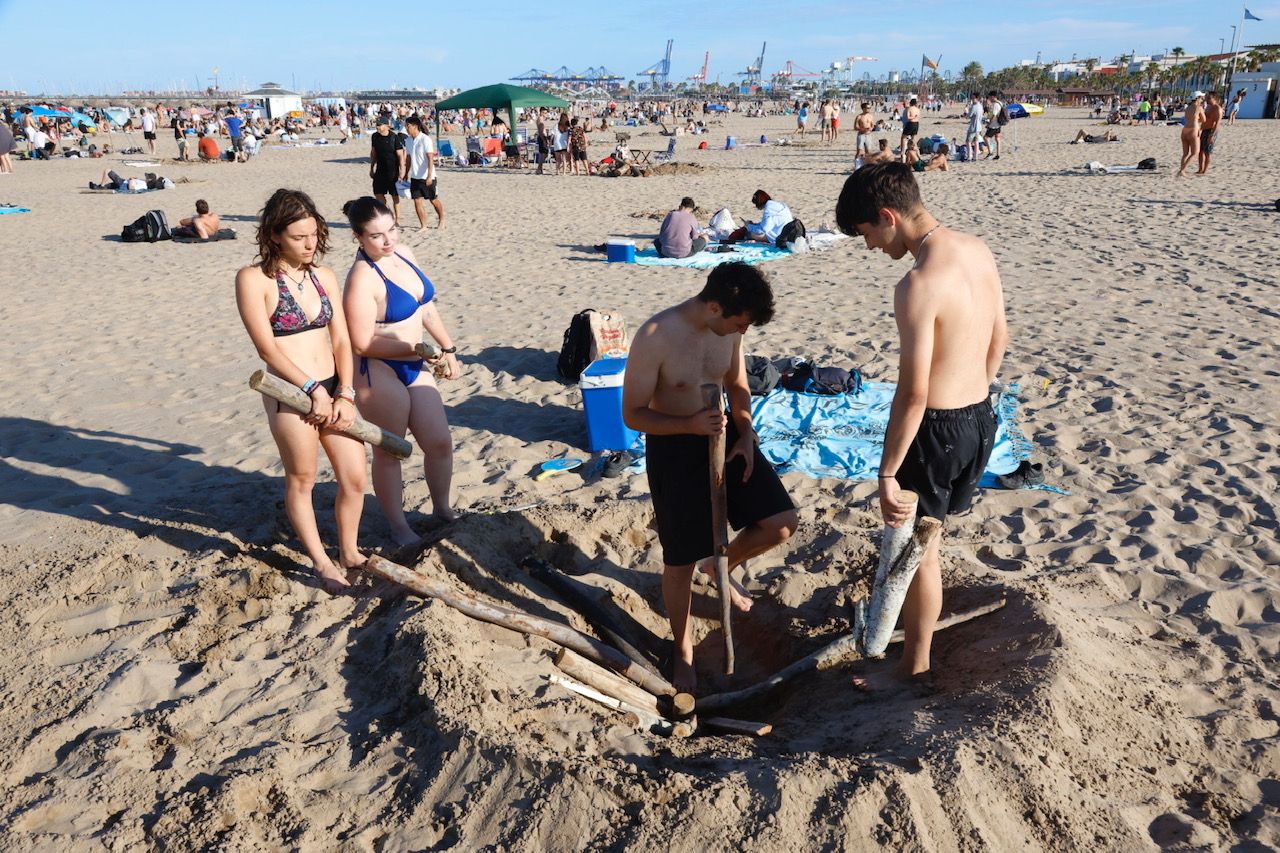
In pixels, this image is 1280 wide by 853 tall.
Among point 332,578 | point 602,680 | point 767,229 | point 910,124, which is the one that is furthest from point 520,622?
point 910,124

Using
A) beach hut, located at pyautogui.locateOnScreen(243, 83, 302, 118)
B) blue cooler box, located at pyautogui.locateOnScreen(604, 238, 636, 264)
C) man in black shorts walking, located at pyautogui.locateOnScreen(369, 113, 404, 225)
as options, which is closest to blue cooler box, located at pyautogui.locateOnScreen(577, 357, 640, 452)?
blue cooler box, located at pyautogui.locateOnScreen(604, 238, 636, 264)

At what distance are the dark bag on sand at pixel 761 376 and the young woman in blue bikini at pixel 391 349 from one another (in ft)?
8.72

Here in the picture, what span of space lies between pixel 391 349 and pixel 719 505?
5.81 feet

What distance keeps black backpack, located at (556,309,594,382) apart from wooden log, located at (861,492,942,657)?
12.9ft

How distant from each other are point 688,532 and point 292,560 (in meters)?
2.07

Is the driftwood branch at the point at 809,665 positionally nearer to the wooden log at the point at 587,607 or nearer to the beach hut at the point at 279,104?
the wooden log at the point at 587,607

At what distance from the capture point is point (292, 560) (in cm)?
422

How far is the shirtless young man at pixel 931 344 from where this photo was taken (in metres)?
2.69

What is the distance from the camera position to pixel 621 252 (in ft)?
38.1

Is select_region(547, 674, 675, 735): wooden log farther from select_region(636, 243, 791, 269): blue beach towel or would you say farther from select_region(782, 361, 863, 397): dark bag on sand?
select_region(636, 243, 791, 269): blue beach towel

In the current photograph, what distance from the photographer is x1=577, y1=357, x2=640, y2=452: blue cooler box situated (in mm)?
5645

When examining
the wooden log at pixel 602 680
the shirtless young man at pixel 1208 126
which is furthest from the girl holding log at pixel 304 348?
the shirtless young man at pixel 1208 126

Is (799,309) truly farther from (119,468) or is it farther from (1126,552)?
(119,468)

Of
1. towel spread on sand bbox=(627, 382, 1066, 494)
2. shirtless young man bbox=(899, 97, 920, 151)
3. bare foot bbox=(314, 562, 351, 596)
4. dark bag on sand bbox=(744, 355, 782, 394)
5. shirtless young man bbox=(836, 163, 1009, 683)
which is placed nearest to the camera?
shirtless young man bbox=(836, 163, 1009, 683)
